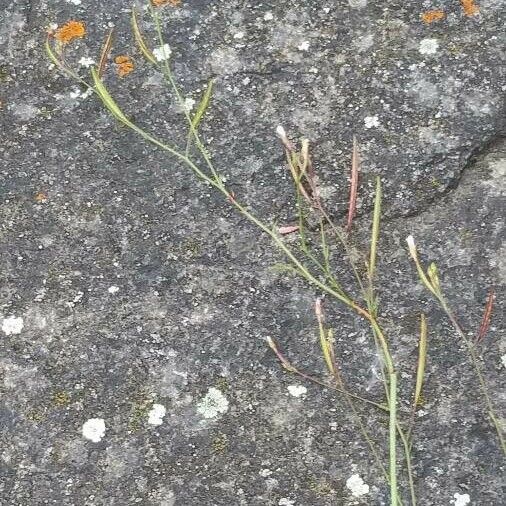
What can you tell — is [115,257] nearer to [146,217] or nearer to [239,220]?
[146,217]

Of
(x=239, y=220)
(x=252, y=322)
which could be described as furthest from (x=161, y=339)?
(x=239, y=220)

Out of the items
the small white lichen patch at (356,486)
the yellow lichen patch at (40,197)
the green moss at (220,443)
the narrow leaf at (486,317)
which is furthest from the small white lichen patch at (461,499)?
the yellow lichen patch at (40,197)

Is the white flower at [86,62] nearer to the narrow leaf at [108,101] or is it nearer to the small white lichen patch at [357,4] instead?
the narrow leaf at [108,101]

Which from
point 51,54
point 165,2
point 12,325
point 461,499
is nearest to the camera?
point 461,499

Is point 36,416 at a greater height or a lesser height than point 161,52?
lesser

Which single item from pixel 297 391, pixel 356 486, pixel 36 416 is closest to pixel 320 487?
pixel 356 486

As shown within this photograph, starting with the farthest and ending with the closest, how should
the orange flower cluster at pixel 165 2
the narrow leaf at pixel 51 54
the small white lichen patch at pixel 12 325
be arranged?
the orange flower cluster at pixel 165 2, the narrow leaf at pixel 51 54, the small white lichen patch at pixel 12 325

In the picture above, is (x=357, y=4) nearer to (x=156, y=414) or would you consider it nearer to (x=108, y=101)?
(x=108, y=101)

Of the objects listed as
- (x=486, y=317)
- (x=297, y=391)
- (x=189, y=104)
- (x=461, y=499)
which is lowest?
(x=461, y=499)
